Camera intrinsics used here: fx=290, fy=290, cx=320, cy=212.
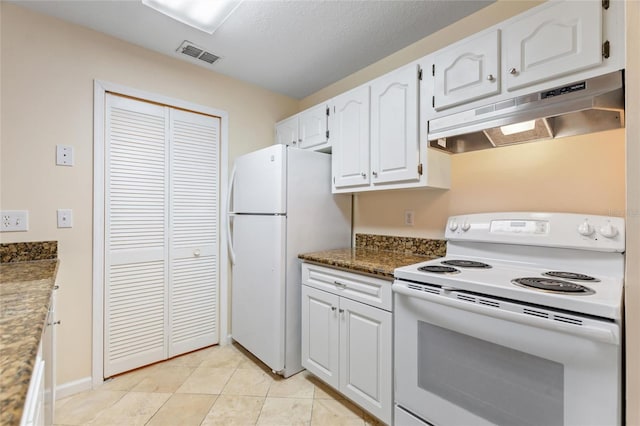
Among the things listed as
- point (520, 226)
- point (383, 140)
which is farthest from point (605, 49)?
point (383, 140)

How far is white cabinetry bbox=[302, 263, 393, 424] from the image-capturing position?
1.55 meters

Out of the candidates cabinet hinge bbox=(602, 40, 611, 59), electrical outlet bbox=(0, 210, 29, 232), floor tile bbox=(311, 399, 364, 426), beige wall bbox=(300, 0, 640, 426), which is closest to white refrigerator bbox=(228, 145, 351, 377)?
floor tile bbox=(311, 399, 364, 426)

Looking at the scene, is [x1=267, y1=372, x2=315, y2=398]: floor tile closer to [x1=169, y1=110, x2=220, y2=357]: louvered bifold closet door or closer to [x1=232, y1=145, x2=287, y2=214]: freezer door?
[x1=169, y1=110, x2=220, y2=357]: louvered bifold closet door

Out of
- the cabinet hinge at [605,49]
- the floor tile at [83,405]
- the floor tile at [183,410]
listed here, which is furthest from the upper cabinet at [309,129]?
the floor tile at [83,405]

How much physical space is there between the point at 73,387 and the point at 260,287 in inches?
52.2

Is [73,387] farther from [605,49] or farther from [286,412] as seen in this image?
[605,49]

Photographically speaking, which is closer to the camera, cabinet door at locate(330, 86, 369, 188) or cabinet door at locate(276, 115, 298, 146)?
cabinet door at locate(330, 86, 369, 188)

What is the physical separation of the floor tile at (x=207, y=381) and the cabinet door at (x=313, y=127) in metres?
1.88

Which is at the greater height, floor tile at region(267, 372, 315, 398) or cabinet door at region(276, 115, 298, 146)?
cabinet door at region(276, 115, 298, 146)

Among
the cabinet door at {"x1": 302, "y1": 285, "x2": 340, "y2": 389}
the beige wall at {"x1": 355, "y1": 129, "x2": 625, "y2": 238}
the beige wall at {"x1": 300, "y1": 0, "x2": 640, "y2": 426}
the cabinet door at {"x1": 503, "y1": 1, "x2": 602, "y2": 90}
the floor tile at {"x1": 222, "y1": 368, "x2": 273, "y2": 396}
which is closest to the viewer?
the beige wall at {"x1": 300, "y1": 0, "x2": 640, "y2": 426}

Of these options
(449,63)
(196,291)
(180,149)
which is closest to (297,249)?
(196,291)

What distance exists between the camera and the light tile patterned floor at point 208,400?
5.48ft

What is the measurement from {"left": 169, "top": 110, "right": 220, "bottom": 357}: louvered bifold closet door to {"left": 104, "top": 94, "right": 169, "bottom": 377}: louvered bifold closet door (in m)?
0.07

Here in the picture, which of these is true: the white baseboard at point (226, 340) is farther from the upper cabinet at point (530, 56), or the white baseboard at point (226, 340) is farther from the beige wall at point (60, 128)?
the upper cabinet at point (530, 56)
